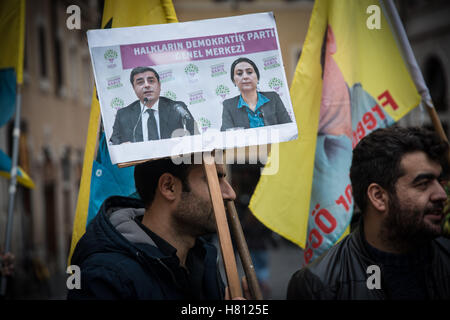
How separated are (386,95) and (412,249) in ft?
4.91

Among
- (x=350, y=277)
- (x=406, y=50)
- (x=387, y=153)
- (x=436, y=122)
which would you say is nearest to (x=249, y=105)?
(x=387, y=153)

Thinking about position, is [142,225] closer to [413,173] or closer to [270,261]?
[413,173]

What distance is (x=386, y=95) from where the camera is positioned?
13.5 ft

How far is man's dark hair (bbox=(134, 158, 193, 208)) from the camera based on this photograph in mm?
3170

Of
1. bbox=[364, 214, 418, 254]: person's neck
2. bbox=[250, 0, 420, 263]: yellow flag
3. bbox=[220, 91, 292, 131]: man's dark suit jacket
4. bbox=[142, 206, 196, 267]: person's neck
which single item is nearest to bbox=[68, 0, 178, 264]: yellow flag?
bbox=[142, 206, 196, 267]: person's neck

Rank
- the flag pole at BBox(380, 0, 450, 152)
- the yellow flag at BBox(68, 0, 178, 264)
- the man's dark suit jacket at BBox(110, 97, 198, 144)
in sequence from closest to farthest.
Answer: the man's dark suit jacket at BBox(110, 97, 198, 144)
the yellow flag at BBox(68, 0, 178, 264)
the flag pole at BBox(380, 0, 450, 152)

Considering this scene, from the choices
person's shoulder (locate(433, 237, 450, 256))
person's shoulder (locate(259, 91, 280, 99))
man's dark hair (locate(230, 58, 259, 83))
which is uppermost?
man's dark hair (locate(230, 58, 259, 83))

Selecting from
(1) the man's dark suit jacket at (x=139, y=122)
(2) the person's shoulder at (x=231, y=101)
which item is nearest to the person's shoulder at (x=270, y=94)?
(2) the person's shoulder at (x=231, y=101)

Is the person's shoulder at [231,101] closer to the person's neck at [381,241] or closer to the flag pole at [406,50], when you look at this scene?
the person's neck at [381,241]

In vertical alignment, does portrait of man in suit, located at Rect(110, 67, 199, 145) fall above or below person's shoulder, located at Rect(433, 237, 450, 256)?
above

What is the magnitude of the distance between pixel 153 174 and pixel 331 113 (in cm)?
136

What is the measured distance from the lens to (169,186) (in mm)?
3197

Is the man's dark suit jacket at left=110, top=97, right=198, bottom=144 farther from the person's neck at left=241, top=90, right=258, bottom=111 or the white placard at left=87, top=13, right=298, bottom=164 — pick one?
the person's neck at left=241, top=90, right=258, bottom=111

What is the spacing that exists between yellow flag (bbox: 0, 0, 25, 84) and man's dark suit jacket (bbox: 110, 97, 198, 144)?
2.78 meters
